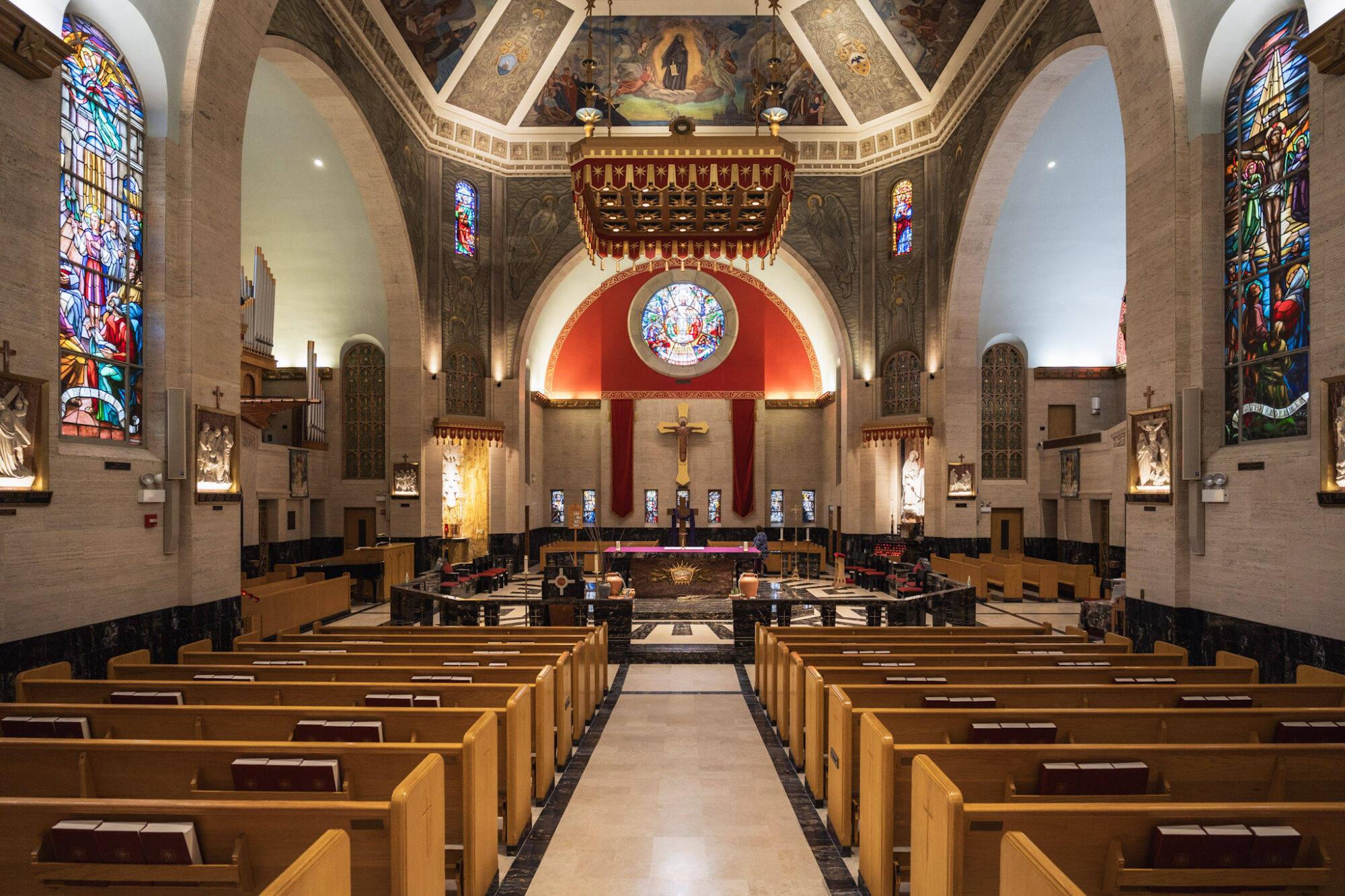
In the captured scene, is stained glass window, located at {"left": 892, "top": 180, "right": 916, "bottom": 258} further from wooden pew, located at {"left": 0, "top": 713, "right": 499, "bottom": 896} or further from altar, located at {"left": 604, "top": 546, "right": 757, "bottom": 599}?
wooden pew, located at {"left": 0, "top": 713, "right": 499, "bottom": 896}

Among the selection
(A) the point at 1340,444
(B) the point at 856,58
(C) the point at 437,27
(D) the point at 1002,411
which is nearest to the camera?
(A) the point at 1340,444

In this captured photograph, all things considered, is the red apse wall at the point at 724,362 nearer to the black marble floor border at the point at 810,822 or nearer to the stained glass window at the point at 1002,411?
the stained glass window at the point at 1002,411

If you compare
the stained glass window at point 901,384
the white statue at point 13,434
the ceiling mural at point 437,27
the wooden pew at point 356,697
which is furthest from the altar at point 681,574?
the ceiling mural at point 437,27

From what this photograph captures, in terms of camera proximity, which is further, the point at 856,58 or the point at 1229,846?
the point at 856,58

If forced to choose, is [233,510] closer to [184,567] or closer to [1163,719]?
[184,567]

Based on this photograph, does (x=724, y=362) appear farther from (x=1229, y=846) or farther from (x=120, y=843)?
(x=120, y=843)

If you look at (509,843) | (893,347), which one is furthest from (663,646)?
(893,347)

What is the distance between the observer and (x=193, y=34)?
26.1ft

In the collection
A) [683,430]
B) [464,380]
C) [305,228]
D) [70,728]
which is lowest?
[70,728]

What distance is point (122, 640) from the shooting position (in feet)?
22.5

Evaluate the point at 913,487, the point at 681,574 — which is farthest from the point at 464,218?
the point at 913,487

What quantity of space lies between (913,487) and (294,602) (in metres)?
13.2

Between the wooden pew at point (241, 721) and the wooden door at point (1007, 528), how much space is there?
15.9 metres

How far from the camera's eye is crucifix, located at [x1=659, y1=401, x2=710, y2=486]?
23500 mm
